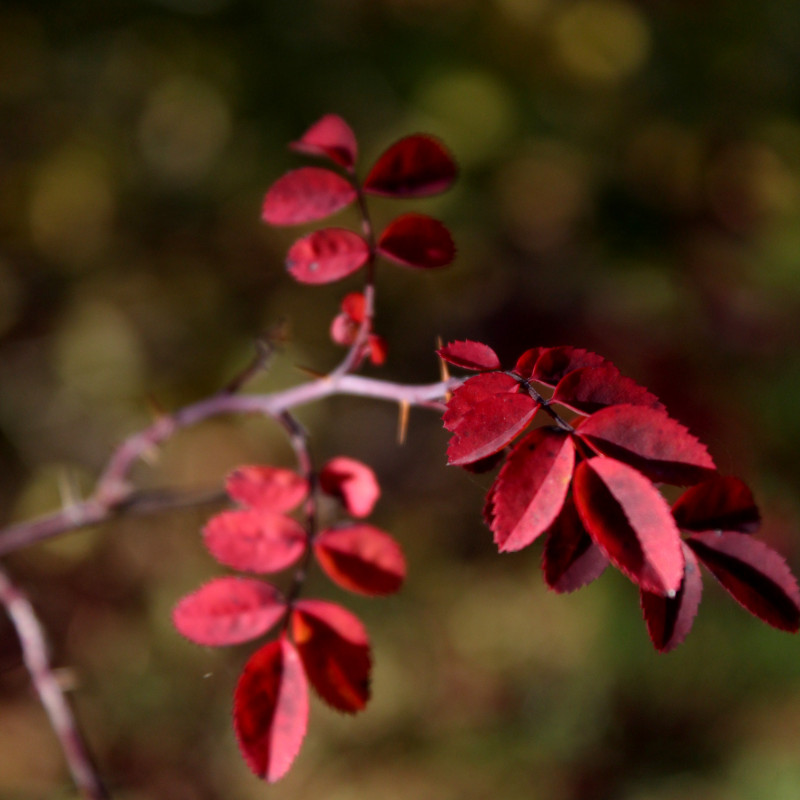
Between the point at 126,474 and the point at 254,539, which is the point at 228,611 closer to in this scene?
the point at 254,539

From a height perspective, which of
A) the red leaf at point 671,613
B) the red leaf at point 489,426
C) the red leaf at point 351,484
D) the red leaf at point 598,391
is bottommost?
the red leaf at point 351,484

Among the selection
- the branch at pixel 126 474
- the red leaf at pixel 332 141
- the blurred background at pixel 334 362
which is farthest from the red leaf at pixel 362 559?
the blurred background at pixel 334 362

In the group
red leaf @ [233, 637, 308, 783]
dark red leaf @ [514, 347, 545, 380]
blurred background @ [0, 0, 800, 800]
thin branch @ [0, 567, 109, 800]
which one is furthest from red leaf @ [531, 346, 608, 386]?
blurred background @ [0, 0, 800, 800]

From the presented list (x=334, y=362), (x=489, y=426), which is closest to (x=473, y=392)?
(x=489, y=426)

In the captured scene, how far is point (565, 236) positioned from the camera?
81.3 inches

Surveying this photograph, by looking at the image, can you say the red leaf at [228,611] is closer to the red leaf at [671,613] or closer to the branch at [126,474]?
the branch at [126,474]

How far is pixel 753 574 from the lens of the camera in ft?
1.55

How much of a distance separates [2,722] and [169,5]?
1879mm

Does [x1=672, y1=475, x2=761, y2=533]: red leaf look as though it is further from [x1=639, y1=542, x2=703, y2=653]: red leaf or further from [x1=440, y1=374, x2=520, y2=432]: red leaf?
[x1=440, y1=374, x2=520, y2=432]: red leaf

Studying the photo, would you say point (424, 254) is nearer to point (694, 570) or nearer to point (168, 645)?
point (694, 570)

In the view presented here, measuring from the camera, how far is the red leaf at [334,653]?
593mm

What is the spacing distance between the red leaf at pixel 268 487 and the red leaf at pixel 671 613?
351 millimetres

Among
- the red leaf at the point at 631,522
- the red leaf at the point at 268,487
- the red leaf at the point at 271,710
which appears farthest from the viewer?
the red leaf at the point at 268,487

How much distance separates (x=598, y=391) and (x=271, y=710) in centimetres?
39
